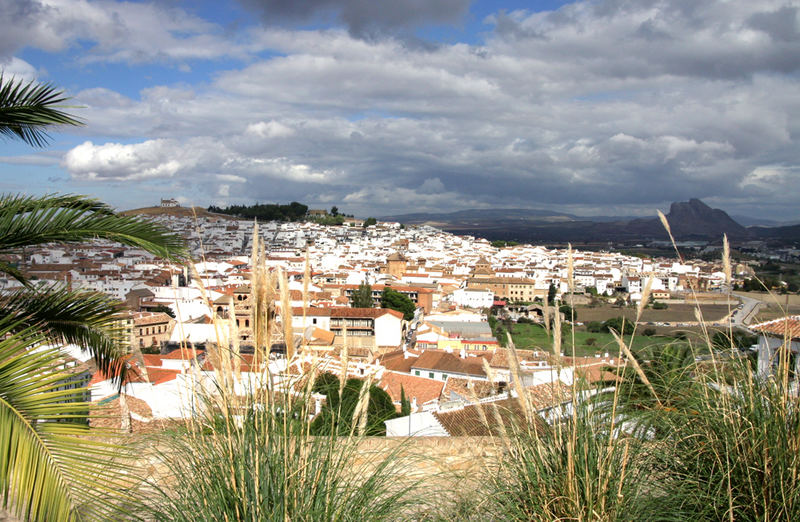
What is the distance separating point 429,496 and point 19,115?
2523 mm

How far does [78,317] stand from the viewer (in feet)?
8.45

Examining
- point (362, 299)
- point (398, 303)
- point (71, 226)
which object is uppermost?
point (71, 226)

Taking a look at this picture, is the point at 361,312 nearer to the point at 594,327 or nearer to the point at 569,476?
the point at 594,327

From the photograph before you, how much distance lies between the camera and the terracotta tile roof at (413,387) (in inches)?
530

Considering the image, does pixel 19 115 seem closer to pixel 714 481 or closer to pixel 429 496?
pixel 429 496

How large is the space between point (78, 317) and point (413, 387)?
12490mm

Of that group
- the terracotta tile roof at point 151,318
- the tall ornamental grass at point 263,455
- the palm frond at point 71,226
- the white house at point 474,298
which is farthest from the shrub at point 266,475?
the white house at point 474,298

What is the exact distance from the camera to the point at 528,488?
1.52 m

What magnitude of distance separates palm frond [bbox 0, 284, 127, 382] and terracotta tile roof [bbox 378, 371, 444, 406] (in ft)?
34.5

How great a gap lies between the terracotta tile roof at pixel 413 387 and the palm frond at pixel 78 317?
10.5m

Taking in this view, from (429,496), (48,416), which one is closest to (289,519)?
(429,496)

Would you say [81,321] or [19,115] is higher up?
[19,115]

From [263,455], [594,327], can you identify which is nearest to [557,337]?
[263,455]

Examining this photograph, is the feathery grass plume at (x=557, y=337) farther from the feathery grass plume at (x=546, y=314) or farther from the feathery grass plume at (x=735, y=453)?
the feathery grass plume at (x=735, y=453)
